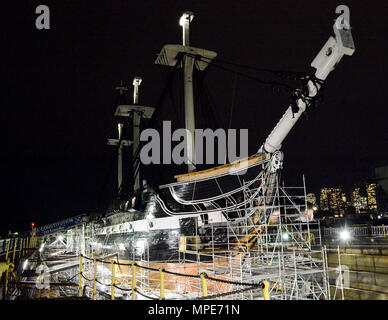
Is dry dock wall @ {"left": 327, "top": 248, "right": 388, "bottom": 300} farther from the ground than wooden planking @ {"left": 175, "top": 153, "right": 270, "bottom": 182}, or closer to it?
closer to it

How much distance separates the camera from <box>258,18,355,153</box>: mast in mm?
8609

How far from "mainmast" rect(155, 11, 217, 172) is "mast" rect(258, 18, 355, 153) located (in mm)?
5713

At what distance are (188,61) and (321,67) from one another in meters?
10.1

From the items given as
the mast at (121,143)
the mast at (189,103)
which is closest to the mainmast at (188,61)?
the mast at (189,103)

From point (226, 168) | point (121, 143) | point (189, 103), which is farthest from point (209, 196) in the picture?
point (121, 143)

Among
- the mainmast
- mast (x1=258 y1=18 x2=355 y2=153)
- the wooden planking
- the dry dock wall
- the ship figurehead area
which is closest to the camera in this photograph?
mast (x1=258 y1=18 x2=355 y2=153)

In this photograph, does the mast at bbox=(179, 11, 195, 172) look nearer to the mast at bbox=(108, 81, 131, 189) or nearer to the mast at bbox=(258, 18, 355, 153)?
the mast at bbox=(258, 18, 355, 153)

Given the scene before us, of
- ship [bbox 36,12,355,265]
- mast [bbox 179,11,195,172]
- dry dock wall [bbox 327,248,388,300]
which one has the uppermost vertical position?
mast [bbox 179,11,195,172]

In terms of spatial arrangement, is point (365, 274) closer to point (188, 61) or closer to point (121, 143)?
point (188, 61)

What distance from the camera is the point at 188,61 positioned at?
721 inches

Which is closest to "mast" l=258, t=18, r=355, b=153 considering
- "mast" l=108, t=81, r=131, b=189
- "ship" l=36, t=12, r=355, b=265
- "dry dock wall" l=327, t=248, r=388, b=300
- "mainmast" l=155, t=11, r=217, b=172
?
"ship" l=36, t=12, r=355, b=265

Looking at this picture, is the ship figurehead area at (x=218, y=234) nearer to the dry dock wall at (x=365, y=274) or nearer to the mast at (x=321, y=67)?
the mast at (x=321, y=67)
